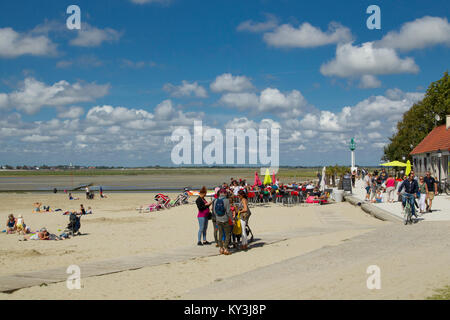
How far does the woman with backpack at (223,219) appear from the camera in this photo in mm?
10305

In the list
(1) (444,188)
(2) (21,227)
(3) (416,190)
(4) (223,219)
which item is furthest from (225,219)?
(1) (444,188)

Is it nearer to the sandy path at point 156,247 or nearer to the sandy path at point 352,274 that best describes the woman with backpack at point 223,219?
the sandy path at point 156,247

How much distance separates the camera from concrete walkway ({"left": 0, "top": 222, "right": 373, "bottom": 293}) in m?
7.91

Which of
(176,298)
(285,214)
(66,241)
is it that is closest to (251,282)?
(176,298)

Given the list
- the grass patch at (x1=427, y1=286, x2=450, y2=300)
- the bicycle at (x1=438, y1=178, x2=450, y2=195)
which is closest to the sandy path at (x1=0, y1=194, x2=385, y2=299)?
Answer: the grass patch at (x1=427, y1=286, x2=450, y2=300)

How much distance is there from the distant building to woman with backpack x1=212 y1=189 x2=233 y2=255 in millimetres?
21450

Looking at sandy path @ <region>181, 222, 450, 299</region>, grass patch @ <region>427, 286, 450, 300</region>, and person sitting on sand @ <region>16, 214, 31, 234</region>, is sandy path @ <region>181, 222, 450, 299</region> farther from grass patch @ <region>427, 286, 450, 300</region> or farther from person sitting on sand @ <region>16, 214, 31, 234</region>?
person sitting on sand @ <region>16, 214, 31, 234</region>

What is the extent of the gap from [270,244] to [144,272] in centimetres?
393

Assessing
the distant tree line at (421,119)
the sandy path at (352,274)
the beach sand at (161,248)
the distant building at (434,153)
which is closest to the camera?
the sandy path at (352,274)

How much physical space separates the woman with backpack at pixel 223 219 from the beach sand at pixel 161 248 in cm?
36

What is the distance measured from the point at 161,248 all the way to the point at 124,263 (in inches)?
87.0

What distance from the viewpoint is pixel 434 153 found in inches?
1201

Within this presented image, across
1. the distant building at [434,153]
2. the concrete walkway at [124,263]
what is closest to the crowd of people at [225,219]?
the concrete walkway at [124,263]
